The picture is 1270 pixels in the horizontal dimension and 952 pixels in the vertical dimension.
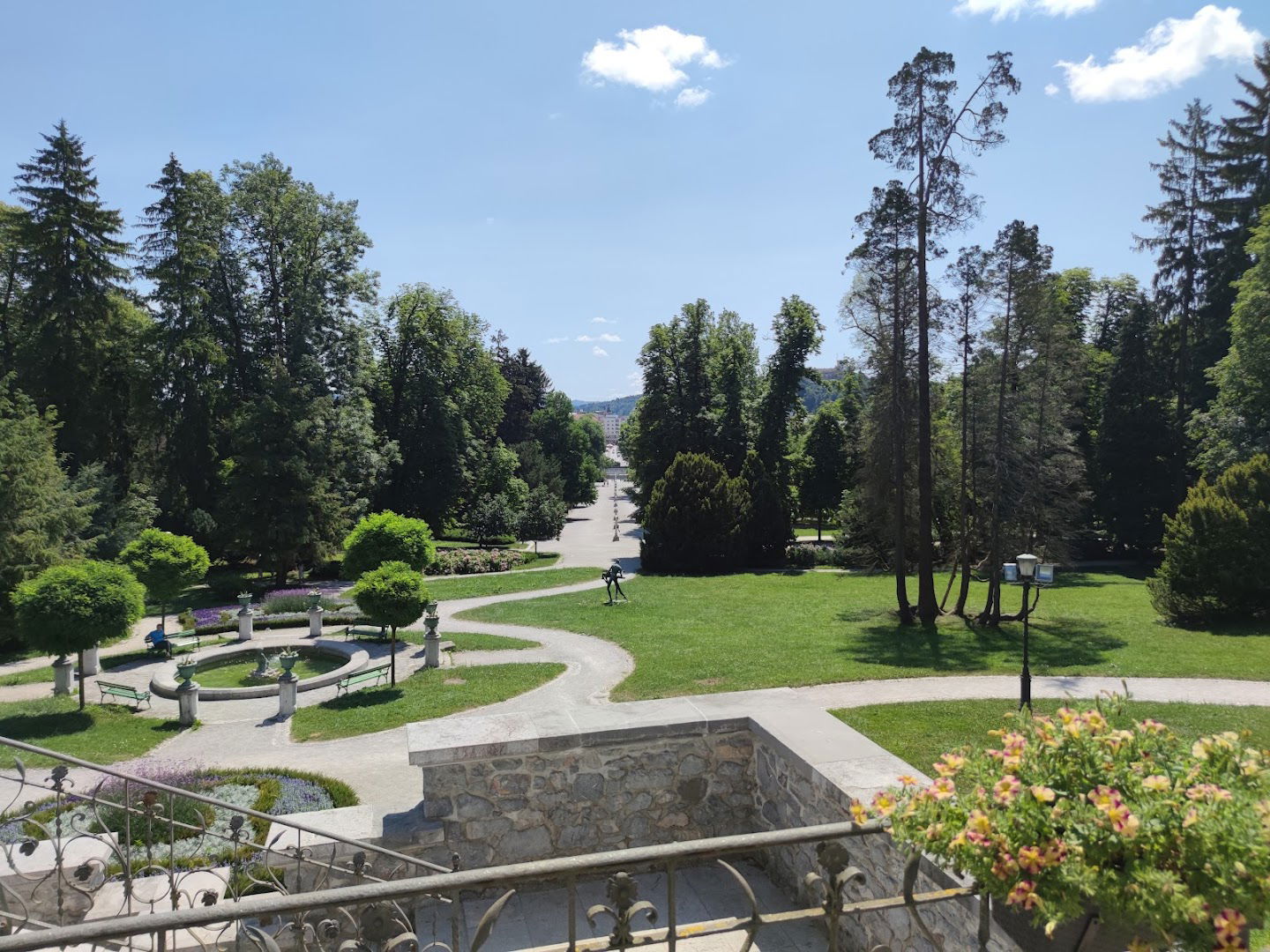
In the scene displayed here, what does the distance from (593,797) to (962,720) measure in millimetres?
5545

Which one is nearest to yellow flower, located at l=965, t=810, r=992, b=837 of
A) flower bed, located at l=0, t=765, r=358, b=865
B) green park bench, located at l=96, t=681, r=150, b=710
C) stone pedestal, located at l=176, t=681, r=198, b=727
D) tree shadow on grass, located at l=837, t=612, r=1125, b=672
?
flower bed, located at l=0, t=765, r=358, b=865

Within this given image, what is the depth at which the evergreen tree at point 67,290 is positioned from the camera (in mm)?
25656

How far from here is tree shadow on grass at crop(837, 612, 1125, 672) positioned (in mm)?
13883

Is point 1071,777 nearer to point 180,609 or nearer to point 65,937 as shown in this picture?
point 65,937

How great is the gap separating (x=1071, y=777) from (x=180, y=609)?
2553 cm

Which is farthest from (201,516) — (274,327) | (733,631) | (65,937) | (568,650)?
(65,937)

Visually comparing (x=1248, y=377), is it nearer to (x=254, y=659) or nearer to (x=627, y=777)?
(x=627, y=777)

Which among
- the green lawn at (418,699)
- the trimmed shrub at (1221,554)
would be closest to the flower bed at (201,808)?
the green lawn at (418,699)

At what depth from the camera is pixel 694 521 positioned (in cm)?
3017

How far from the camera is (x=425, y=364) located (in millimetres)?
36875

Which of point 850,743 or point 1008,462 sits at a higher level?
point 1008,462

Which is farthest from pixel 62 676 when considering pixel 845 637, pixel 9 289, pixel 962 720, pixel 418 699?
pixel 9 289

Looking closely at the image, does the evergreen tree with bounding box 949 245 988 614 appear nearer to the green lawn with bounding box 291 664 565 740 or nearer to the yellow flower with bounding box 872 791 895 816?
the green lawn with bounding box 291 664 565 740

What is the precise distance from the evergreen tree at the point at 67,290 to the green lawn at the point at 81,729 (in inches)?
645
